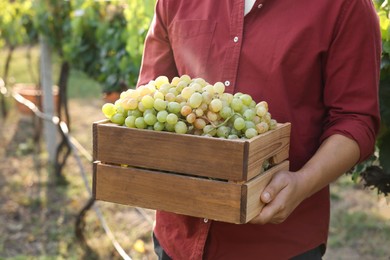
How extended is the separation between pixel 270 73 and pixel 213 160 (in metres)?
0.32

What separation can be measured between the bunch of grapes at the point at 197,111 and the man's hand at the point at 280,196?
0.13 metres

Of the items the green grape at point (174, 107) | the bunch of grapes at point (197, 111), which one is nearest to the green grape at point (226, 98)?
the bunch of grapes at point (197, 111)

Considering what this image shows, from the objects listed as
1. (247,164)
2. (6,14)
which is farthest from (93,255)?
(6,14)

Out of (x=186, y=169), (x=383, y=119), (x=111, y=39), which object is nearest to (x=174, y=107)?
(x=186, y=169)

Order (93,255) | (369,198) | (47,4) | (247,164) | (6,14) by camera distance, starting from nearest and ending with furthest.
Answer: (247,164) < (93,255) < (369,198) < (47,4) < (6,14)

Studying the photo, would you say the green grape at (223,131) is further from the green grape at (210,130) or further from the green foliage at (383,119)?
the green foliage at (383,119)

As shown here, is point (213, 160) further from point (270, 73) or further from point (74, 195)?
point (74, 195)

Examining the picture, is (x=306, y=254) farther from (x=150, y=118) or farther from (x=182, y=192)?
(x=150, y=118)

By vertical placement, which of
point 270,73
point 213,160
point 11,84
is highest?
point 270,73

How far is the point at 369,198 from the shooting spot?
5.80m

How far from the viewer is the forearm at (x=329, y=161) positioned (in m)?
1.67

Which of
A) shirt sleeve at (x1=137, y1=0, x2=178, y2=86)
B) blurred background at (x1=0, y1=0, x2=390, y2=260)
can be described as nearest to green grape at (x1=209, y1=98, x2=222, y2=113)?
shirt sleeve at (x1=137, y1=0, x2=178, y2=86)

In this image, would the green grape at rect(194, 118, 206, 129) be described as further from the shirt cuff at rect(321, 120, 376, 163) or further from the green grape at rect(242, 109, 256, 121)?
the shirt cuff at rect(321, 120, 376, 163)

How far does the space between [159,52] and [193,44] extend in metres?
0.15
